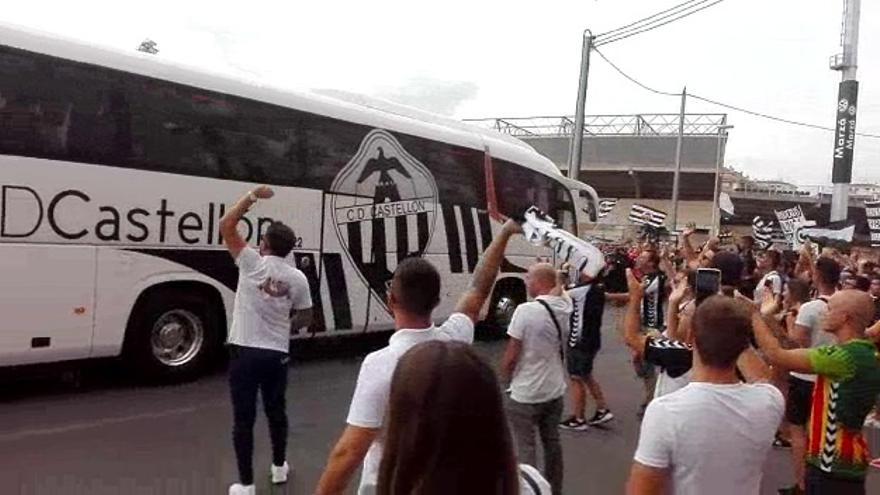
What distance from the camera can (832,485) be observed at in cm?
382

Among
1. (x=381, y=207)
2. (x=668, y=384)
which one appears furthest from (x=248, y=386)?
(x=381, y=207)

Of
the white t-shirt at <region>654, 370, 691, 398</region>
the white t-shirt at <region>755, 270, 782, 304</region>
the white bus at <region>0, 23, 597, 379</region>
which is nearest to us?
the white t-shirt at <region>654, 370, 691, 398</region>

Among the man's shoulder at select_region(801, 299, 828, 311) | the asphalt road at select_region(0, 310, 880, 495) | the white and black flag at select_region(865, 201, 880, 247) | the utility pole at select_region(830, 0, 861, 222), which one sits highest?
the utility pole at select_region(830, 0, 861, 222)

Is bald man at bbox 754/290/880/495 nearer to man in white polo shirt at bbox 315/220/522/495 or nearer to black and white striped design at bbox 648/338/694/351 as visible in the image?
black and white striped design at bbox 648/338/694/351

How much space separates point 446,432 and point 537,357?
356 centimetres

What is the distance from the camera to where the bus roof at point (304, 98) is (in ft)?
25.7

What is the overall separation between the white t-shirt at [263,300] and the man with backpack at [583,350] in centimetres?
326

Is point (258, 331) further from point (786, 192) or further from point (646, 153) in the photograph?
point (786, 192)

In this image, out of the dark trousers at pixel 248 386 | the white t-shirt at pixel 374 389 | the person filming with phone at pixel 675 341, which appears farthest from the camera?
the dark trousers at pixel 248 386

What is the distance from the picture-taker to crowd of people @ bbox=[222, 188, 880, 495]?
1586 mm

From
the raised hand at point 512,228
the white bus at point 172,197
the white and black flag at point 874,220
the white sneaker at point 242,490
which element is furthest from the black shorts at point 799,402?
the white and black flag at point 874,220

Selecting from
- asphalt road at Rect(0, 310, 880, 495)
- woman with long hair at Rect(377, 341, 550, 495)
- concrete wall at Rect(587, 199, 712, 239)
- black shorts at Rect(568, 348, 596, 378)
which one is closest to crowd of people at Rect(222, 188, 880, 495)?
woman with long hair at Rect(377, 341, 550, 495)

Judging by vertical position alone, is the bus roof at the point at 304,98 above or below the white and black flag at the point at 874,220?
above

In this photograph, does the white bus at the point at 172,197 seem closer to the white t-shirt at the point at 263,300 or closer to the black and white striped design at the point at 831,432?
the white t-shirt at the point at 263,300
